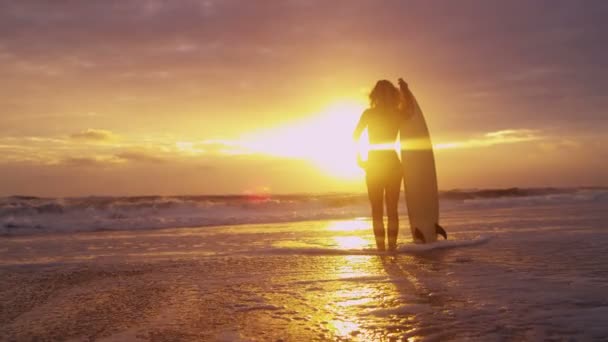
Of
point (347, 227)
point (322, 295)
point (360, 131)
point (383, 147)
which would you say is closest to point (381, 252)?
point (383, 147)

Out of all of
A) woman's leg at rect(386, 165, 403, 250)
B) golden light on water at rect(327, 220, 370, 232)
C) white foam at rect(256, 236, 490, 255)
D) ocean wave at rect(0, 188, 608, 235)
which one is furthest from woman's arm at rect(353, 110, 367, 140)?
ocean wave at rect(0, 188, 608, 235)

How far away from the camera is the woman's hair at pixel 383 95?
21.1 feet

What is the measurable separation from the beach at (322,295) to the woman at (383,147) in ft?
2.25

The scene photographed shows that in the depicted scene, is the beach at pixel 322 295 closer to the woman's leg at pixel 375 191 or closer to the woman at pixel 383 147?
the woman's leg at pixel 375 191

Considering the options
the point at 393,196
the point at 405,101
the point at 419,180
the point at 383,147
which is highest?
the point at 405,101

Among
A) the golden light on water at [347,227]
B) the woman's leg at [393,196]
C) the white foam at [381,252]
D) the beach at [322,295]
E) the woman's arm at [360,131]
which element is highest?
the woman's arm at [360,131]

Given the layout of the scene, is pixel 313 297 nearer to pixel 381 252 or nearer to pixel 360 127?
pixel 381 252

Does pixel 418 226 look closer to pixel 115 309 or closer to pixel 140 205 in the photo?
pixel 115 309

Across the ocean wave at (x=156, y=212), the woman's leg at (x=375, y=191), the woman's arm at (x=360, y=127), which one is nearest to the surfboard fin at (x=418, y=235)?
the woman's leg at (x=375, y=191)

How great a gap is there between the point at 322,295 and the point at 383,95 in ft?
11.8

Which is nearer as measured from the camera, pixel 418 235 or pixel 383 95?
pixel 383 95

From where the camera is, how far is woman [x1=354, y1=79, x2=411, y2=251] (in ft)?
21.2

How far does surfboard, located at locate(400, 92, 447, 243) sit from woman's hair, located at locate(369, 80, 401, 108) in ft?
1.72

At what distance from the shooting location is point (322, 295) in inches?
137
